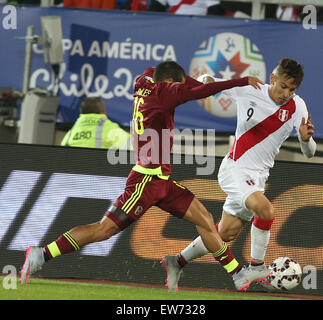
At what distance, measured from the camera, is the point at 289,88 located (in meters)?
7.79

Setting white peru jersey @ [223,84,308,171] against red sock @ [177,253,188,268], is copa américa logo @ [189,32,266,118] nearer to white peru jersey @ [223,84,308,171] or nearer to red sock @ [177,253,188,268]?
white peru jersey @ [223,84,308,171]

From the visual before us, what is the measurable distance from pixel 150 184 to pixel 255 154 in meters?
1.07

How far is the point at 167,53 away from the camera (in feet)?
41.8

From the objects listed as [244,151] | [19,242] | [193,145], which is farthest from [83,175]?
[193,145]

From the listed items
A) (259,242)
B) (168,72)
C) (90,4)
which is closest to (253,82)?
(168,72)

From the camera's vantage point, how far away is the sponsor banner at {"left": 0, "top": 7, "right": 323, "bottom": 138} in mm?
12438

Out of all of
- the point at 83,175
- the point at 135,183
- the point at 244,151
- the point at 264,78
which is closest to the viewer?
the point at 135,183

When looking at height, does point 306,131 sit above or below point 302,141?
above

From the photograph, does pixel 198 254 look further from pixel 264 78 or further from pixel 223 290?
pixel 264 78

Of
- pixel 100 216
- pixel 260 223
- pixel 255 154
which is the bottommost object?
pixel 100 216

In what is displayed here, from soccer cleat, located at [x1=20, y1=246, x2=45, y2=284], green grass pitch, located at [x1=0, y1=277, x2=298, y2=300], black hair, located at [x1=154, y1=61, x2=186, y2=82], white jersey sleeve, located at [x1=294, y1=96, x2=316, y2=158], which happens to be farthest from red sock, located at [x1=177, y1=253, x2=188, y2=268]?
black hair, located at [x1=154, y1=61, x2=186, y2=82]

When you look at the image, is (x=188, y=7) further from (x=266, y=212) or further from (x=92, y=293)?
(x=92, y=293)

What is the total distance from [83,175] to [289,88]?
2.10 m
